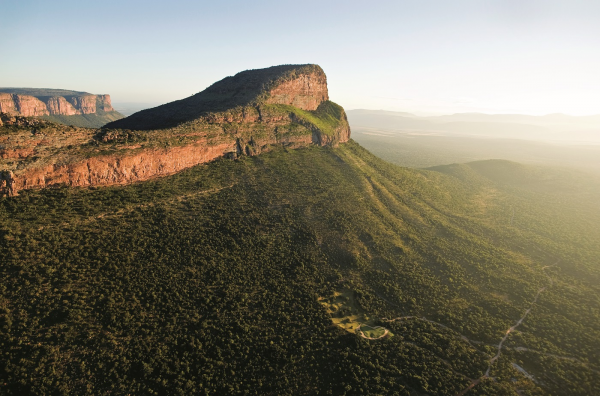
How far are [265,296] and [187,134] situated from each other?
1377 inches

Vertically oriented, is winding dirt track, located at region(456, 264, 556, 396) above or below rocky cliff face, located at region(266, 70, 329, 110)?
below

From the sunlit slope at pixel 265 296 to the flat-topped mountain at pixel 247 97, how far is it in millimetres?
17229

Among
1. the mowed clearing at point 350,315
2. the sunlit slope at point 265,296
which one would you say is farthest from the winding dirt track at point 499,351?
the mowed clearing at point 350,315

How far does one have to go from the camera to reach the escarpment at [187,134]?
38469mm

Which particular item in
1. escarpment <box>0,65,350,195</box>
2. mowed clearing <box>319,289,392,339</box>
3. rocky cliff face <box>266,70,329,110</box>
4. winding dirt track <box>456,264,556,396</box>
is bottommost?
winding dirt track <box>456,264,556,396</box>

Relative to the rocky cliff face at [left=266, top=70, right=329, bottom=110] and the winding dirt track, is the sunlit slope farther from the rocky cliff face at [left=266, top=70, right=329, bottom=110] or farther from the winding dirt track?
the rocky cliff face at [left=266, top=70, right=329, bottom=110]

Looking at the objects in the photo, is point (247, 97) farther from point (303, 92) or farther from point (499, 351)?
point (499, 351)

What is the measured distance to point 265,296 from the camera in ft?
126

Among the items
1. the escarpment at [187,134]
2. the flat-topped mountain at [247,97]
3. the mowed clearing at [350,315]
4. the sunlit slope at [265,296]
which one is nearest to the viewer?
the sunlit slope at [265,296]

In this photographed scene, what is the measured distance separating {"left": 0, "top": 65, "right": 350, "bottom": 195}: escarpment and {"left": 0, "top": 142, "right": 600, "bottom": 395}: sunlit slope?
3112 mm

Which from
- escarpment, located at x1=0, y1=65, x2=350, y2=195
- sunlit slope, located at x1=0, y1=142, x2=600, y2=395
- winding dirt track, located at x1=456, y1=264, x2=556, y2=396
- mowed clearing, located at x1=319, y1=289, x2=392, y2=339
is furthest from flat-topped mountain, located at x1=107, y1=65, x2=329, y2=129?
winding dirt track, located at x1=456, y1=264, x2=556, y2=396

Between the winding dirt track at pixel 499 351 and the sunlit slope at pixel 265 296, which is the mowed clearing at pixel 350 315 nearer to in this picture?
the sunlit slope at pixel 265 296

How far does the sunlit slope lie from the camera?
1104 inches

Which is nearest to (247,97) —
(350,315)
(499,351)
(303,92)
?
(303,92)
